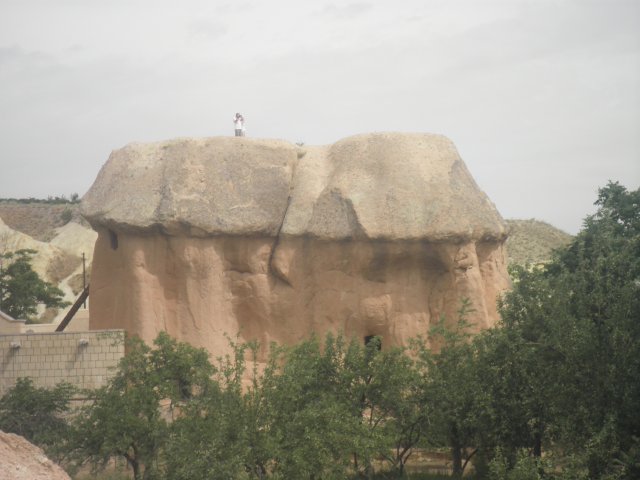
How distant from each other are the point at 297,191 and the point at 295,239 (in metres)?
1.27

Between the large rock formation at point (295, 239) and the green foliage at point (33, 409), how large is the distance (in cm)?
308

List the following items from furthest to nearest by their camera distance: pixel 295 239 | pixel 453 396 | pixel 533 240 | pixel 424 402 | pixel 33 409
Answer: pixel 533 240, pixel 295 239, pixel 33 409, pixel 424 402, pixel 453 396

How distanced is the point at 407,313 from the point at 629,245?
7.15m

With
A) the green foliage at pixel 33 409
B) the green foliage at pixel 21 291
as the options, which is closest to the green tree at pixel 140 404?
the green foliage at pixel 33 409

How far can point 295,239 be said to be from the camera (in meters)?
31.2

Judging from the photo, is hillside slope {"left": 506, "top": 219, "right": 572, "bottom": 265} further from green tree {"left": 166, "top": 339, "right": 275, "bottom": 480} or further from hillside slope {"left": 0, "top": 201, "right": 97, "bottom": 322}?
green tree {"left": 166, "top": 339, "right": 275, "bottom": 480}

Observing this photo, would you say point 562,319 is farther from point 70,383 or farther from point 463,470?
point 70,383

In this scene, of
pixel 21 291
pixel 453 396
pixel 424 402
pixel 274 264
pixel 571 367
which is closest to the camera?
pixel 571 367

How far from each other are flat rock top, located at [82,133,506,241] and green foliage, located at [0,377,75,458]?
4.90 meters

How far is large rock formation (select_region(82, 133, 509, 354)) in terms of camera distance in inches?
1200

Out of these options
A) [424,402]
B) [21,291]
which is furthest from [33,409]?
[21,291]

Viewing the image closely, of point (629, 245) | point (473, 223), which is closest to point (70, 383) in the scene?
point (473, 223)

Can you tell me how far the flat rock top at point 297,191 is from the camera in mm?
30312

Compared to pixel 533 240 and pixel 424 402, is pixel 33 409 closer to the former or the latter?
Answer: pixel 424 402
